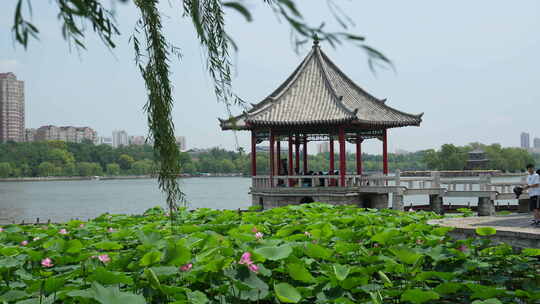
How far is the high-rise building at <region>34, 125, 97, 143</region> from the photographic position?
114 m

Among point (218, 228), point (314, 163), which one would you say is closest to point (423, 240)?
point (218, 228)

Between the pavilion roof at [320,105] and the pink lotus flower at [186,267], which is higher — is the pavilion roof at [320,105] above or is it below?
above

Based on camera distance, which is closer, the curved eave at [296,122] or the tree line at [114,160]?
the curved eave at [296,122]

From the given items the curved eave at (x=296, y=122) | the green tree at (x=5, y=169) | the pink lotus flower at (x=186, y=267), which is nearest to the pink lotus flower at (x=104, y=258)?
the pink lotus flower at (x=186, y=267)

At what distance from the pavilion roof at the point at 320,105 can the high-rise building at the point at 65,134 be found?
10115 cm

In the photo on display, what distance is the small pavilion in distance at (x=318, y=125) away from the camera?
15.3 meters

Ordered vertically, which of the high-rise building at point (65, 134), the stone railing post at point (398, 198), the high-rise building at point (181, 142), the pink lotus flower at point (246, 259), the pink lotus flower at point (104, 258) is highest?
the high-rise building at point (65, 134)

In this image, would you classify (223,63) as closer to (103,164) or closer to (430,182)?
(430,182)

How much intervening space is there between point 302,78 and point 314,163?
27895mm

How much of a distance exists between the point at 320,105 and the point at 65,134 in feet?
386

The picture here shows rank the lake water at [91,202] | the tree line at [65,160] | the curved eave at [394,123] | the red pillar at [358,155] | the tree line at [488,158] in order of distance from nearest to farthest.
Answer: the curved eave at [394,123] → the red pillar at [358,155] → the lake water at [91,202] → the tree line at [488,158] → the tree line at [65,160]

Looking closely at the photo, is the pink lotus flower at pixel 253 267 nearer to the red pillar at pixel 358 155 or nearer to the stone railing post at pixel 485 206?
the red pillar at pixel 358 155

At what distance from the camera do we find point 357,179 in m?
15.8

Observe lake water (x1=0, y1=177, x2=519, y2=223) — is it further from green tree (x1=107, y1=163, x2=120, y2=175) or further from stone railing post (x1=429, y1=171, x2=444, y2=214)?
green tree (x1=107, y1=163, x2=120, y2=175)
